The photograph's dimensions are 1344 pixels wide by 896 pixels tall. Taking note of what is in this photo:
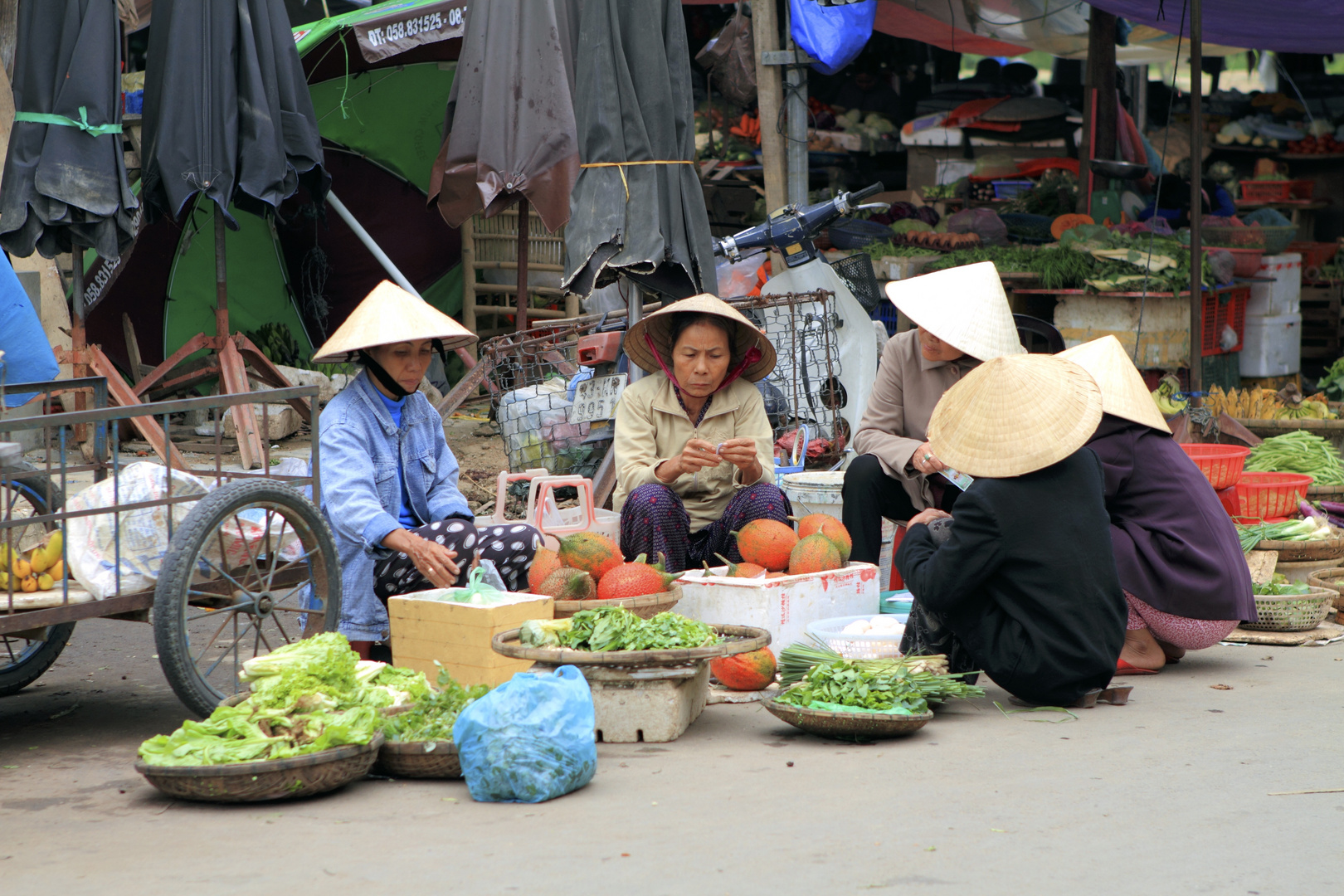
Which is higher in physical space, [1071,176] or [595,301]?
[1071,176]

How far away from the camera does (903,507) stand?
5.11m

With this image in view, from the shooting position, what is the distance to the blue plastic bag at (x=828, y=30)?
318 inches

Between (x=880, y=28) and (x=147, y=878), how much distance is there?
11245 mm

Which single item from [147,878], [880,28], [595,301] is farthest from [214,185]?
[880,28]

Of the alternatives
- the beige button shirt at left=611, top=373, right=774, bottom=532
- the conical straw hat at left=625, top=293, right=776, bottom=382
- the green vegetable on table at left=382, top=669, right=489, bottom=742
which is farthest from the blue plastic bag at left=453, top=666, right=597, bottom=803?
the conical straw hat at left=625, top=293, right=776, bottom=382

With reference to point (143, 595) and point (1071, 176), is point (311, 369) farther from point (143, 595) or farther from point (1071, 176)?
point (1071, 176)

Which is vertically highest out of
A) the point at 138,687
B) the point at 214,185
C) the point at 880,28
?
the point at 880,28

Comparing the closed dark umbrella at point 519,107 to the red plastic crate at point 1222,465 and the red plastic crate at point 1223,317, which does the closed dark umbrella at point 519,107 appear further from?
the red plastic crate at point 1223,317

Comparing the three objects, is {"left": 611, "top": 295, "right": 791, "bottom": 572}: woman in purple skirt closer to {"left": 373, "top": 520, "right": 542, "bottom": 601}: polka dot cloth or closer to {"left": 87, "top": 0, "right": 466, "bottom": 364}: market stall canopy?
{"left": 373, "top": 520, "right": 542, "bottom": 601}: polka dot cloth

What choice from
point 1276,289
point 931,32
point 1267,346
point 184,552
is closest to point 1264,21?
point 1276,289

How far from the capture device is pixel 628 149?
565 centimetres

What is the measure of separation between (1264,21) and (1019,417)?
648 centimetres

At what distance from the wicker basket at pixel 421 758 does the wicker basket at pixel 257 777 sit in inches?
5.8

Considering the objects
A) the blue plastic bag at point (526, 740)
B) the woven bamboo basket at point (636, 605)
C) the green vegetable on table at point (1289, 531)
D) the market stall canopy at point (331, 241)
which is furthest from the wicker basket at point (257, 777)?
the market stall canopy at point (331, 241)
